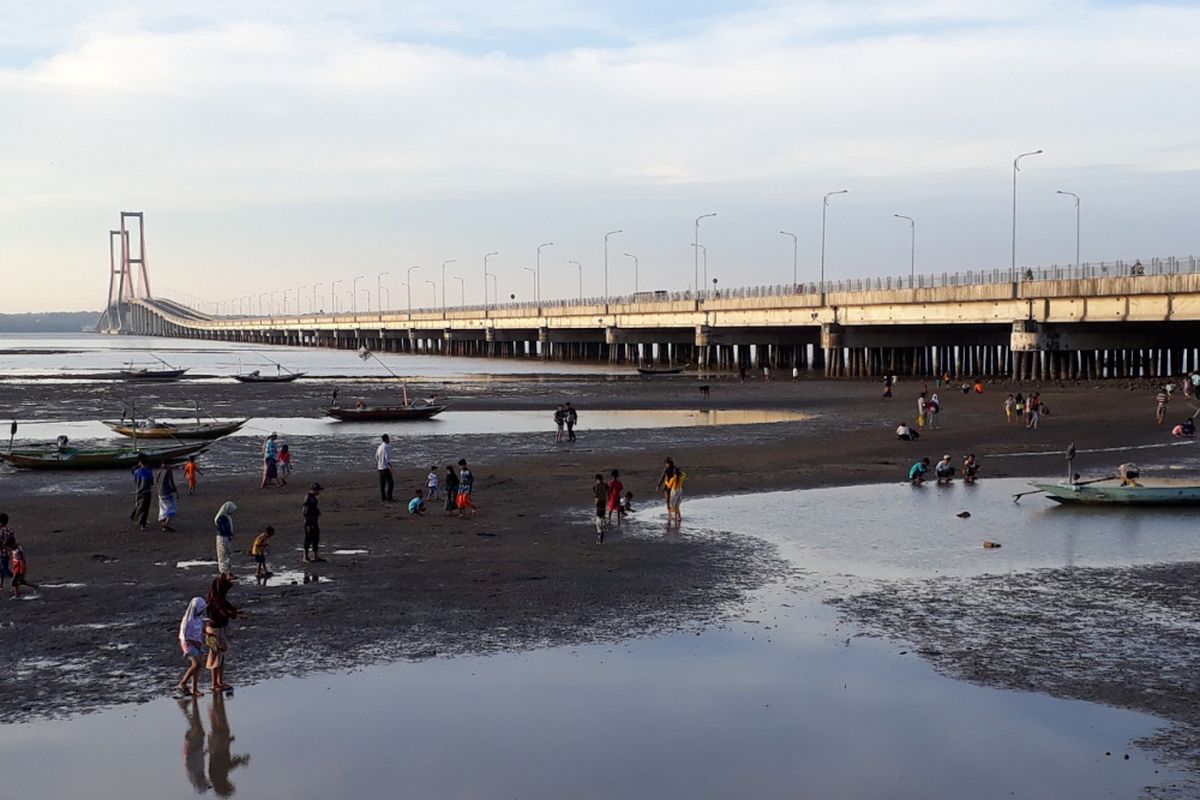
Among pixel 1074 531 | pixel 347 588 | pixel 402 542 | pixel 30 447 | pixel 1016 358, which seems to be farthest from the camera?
pixel 1016 358

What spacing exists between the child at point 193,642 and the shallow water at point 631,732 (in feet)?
0.96

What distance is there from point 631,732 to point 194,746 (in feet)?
14.8

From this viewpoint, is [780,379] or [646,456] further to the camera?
[780,379]

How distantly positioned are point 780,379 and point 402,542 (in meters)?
68.7

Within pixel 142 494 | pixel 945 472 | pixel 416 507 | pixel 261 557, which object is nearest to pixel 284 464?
pixel 416 507

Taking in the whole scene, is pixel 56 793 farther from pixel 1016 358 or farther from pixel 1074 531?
pixel 1016 358

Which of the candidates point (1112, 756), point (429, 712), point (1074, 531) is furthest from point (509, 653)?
point (1074, 531)

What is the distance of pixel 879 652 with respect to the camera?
1767 centimetres

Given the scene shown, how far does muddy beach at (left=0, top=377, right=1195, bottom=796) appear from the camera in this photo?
17.1 m

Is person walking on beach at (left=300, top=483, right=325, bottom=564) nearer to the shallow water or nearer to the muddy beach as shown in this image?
the muddy beach

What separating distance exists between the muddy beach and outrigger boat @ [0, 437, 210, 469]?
2.34ft

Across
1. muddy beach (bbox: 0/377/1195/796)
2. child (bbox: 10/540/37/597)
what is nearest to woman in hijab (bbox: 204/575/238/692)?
muddy beach (bbox: 0/377/1195/796)

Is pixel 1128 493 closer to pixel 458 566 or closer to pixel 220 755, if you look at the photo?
pixel 458 566

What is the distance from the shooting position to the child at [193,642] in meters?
15.6
